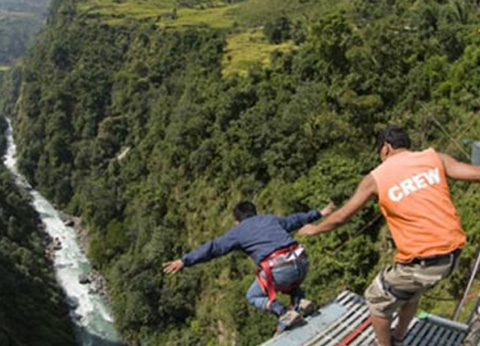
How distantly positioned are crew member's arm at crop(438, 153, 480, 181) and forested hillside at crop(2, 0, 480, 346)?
29.1 feet

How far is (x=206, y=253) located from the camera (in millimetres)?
6953

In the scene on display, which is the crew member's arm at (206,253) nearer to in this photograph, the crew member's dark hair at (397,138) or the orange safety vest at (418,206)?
the orange safety vest at (418,206)

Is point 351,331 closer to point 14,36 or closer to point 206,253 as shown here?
point 206,253

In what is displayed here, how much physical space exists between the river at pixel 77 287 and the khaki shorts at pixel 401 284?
35881 mm

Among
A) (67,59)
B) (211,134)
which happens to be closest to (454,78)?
(211,134)

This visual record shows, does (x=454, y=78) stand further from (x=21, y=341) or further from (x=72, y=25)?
(x=72, y=25)

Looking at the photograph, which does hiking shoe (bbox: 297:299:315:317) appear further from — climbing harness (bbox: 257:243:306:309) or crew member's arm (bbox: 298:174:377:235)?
crew member's arm (bbox: 298:174:377:235)

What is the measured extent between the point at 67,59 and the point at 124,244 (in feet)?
141

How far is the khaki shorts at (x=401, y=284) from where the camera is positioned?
559cm

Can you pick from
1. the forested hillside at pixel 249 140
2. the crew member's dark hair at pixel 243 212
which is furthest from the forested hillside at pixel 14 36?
the crew member's dark hair at pixel 243 212

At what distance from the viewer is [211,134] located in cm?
3791

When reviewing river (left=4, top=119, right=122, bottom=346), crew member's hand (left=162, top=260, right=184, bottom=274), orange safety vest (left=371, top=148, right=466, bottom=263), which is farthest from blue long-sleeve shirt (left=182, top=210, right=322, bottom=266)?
river (left=4, top=119, right=122, bottom=346)

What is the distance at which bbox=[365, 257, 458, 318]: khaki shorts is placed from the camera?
5590mm

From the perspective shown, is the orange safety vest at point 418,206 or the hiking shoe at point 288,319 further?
the hiking shoe at point 288,319
